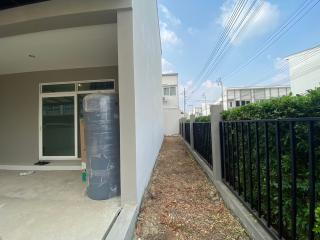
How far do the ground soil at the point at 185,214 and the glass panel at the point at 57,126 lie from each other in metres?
2.41

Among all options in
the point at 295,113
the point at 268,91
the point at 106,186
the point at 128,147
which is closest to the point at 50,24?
the point at 128,147

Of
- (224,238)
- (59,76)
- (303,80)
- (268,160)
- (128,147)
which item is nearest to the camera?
(268,160)

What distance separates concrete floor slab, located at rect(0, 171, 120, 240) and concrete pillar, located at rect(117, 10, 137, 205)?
11.9 inches

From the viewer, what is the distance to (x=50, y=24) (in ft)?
9.92

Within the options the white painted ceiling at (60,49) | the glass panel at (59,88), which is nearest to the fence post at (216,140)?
the white painted ceiling at (60,49)

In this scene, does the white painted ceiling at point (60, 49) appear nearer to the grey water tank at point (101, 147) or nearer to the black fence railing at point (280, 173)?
the grey water tank at point (101, 147)

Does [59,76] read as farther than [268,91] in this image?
No

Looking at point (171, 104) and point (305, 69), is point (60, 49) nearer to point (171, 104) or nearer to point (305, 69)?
point (171, 104)

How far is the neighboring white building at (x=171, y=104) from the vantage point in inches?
744

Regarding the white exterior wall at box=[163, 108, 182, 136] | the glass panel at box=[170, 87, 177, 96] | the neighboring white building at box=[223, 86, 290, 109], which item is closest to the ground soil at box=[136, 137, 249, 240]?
the white exterior wall at box=[163, 108, 182, 136]

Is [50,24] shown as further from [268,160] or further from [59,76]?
[268,160]

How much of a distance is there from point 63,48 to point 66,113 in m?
1.80

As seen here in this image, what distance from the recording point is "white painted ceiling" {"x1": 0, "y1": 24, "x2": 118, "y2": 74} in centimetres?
345

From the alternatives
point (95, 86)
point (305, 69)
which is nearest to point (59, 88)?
point (95, 86)
